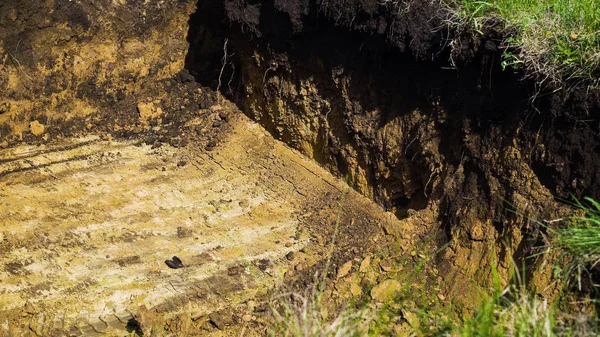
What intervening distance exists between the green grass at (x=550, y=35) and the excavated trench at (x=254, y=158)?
0.32 feet

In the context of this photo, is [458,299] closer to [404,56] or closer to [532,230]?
[532,230]

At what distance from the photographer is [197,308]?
3.74m

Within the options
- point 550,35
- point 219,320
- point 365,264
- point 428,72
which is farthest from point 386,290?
point 550,35

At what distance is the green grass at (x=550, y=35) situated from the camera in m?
3.26

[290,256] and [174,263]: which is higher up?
[290,256]

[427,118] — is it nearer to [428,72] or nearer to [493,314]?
[428,72]

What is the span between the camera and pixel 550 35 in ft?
11.0

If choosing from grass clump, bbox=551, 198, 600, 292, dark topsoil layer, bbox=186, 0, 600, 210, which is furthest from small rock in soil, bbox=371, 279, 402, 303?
grass clump, bbox=551, 198, 600, 292

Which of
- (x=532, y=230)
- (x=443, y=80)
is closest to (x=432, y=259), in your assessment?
(x=532, y=230)

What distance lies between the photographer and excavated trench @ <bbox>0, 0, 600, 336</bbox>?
357 cm

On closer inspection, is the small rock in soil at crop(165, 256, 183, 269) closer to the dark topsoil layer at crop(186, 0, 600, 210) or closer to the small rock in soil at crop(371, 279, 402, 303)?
the small rock in soil at crop(371, 279, 402, 303)

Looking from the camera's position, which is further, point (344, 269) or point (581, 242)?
point (344, 269)

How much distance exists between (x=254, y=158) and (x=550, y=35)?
236 cm

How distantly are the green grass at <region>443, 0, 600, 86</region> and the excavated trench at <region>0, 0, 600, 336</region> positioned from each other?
0.10 metres
